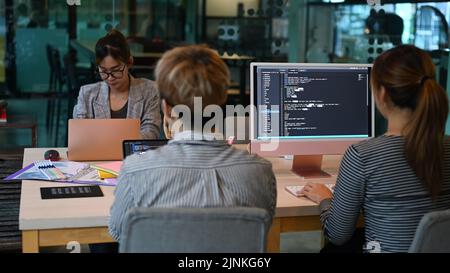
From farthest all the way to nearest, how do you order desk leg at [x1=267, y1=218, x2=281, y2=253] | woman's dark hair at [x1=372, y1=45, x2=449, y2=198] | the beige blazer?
the beige blazer < desk leg at [x1=267, y1=218, x2=281, y2=253] < woman's dark hair at [x1=372, y1=45, x2=449, y2=198]

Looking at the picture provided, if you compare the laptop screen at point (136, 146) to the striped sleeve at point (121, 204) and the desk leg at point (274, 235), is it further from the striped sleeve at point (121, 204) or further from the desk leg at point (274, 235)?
the striped sleeve at point (121, 204)

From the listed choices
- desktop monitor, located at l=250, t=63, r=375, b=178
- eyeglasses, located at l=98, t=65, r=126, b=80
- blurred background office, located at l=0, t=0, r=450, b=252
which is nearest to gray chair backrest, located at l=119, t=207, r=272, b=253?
desktop monitor, located at l=250, t=63, r=375, b=178

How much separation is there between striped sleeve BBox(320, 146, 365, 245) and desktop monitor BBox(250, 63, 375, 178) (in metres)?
0.58

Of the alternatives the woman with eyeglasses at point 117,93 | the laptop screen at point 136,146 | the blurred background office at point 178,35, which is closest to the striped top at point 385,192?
the laptop screen at point 136,146

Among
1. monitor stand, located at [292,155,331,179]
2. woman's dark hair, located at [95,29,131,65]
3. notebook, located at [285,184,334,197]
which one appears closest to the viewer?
notebook, located at [285,184,334,197]

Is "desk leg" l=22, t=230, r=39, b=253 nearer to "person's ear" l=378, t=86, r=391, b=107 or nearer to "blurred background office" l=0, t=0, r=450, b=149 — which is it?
"person's ear" l=378, t=86, r=391, b=107

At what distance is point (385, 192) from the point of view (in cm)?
186

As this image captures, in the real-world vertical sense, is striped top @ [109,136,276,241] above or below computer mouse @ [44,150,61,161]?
above

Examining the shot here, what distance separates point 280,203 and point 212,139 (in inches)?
24.1

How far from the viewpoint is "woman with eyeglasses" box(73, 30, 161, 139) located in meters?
2.98

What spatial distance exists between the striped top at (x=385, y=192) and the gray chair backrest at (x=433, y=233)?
19 cm

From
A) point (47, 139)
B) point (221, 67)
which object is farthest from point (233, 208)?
point (47, 139)

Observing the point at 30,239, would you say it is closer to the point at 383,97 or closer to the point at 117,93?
the point at 383,97

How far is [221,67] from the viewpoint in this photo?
5.39 ft
